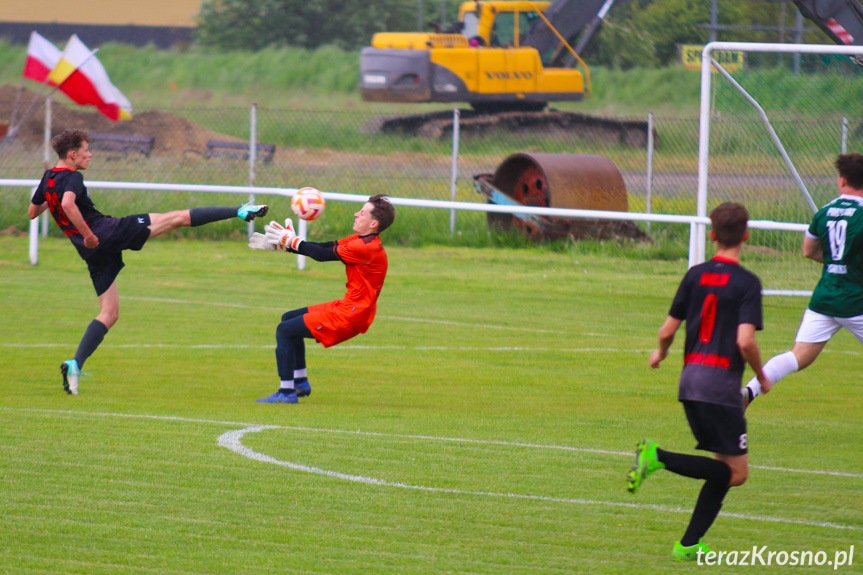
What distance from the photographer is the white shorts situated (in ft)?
23.0

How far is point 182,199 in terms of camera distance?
1911cm

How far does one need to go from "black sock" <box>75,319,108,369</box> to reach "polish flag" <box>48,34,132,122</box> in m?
13.3

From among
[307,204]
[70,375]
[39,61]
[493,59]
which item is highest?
[493,59]

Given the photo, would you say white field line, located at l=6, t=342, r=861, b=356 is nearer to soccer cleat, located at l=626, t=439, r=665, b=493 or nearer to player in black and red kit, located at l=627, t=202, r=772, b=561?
player in black and red kit, located at l=627, t=202, r=772, b=561

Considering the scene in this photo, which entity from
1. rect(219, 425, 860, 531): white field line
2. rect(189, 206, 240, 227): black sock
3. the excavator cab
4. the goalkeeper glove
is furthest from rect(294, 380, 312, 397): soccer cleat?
the excavator cab

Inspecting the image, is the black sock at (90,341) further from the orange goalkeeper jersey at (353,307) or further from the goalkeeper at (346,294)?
the orange goalkeeper jersey at (353,307)

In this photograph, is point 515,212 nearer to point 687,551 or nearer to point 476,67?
point 687,551

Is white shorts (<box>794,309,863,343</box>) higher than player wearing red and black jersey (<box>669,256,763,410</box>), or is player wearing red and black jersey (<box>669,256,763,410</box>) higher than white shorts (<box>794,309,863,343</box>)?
player wearing red and black jersey (<box>669,256,763,410</box>)

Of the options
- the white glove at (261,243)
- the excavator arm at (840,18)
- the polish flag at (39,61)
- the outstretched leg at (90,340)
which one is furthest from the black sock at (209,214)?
the polish flag at (39,61)

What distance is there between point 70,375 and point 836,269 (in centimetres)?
553

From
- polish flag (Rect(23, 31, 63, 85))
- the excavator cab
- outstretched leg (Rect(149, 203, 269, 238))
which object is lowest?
outstretched leg (Rect(149, 203, 269, 238))

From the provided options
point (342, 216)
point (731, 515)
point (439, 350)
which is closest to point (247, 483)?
point (731, 515)

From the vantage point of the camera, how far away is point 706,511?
4742 millimetres

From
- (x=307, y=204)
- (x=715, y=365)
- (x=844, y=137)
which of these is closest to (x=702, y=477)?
(x=715, y=365)
